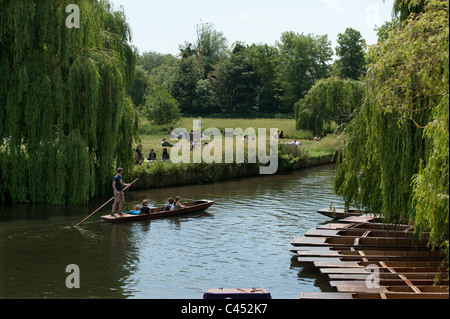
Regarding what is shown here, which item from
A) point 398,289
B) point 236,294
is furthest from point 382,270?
point 236,294

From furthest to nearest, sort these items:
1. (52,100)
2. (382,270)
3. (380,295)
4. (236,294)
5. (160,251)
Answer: (52,100), (160,251), (382,270), (236,294), (380,295)

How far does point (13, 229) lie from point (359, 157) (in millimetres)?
11366

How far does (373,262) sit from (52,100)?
1338 cm

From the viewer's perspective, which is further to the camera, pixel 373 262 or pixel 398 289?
pixel 373 262

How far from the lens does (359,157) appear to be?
1320 centimetres

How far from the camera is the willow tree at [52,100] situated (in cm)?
2031

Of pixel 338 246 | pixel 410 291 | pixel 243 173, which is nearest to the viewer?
pixel 410 291

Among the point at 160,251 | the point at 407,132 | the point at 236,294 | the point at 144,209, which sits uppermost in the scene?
the point at 407,132

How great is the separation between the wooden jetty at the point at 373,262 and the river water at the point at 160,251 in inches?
25.1

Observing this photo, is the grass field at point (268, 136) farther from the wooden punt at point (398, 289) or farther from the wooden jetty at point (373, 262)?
the wooden punt at point (398, 289)

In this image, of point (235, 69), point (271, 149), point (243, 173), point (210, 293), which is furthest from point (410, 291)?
point (235, 69)

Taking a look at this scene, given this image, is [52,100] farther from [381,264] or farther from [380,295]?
[380,295]

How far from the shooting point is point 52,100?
20953 millimetres

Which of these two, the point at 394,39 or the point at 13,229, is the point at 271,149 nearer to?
the point at 13,229
